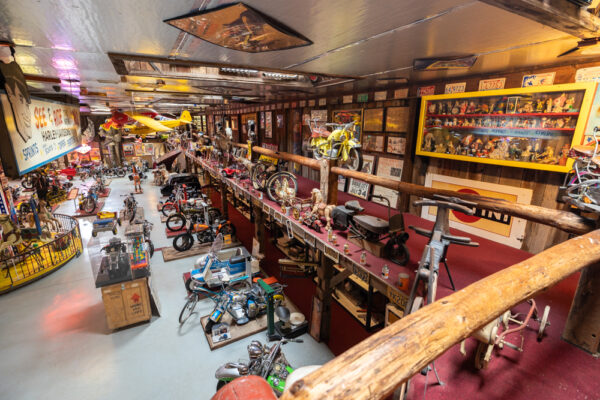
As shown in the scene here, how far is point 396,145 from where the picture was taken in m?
5.13

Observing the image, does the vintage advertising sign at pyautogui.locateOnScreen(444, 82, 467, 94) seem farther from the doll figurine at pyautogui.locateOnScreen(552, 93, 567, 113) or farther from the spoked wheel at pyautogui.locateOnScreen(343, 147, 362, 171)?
the spoked wheel at pyautogui.locateOnScreen(343, 147, 362, 171)

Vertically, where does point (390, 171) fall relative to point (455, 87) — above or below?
below

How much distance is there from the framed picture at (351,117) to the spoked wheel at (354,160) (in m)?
1.51

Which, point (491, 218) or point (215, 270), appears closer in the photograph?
point (491, 218)

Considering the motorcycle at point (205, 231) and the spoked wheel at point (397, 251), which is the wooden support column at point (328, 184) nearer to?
the spoked wheel at point (397, 251)

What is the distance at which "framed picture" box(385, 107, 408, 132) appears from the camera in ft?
16.1

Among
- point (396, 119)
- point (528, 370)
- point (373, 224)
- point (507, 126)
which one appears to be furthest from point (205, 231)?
point (528, 370)

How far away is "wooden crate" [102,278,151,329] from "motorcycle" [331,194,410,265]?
16.4ft

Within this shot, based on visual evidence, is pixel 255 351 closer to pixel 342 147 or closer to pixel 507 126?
pixel 342 147

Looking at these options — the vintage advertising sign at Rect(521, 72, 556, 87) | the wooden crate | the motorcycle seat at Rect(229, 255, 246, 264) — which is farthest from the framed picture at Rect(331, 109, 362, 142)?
the wooden crate

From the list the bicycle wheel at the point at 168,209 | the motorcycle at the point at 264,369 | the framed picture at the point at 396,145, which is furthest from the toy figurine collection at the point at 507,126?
the bicycle wheel at the point at 168,209

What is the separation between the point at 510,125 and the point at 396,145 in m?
1.87

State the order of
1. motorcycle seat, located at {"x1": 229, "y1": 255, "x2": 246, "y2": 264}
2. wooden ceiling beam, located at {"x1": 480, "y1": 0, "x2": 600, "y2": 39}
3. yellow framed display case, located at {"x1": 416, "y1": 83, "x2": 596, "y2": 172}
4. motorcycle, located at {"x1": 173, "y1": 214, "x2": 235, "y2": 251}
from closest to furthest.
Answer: wooden ceiling beam, located at {"x1": 480, "y1": 0, "x2": 600, "y2": 39}
yellow framed display case, located at {"x1": 416, "y1": 83, "x2": 596, "y2": 172}
motorcycle seat, located at {"x1": 229, "y1": 255, "x2": 246, "y2": 264}
motorcycle, located at {"x1": 173, "y1": 214, "x2": 235, "y2": 251}

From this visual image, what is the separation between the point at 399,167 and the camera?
5113 millimetres
